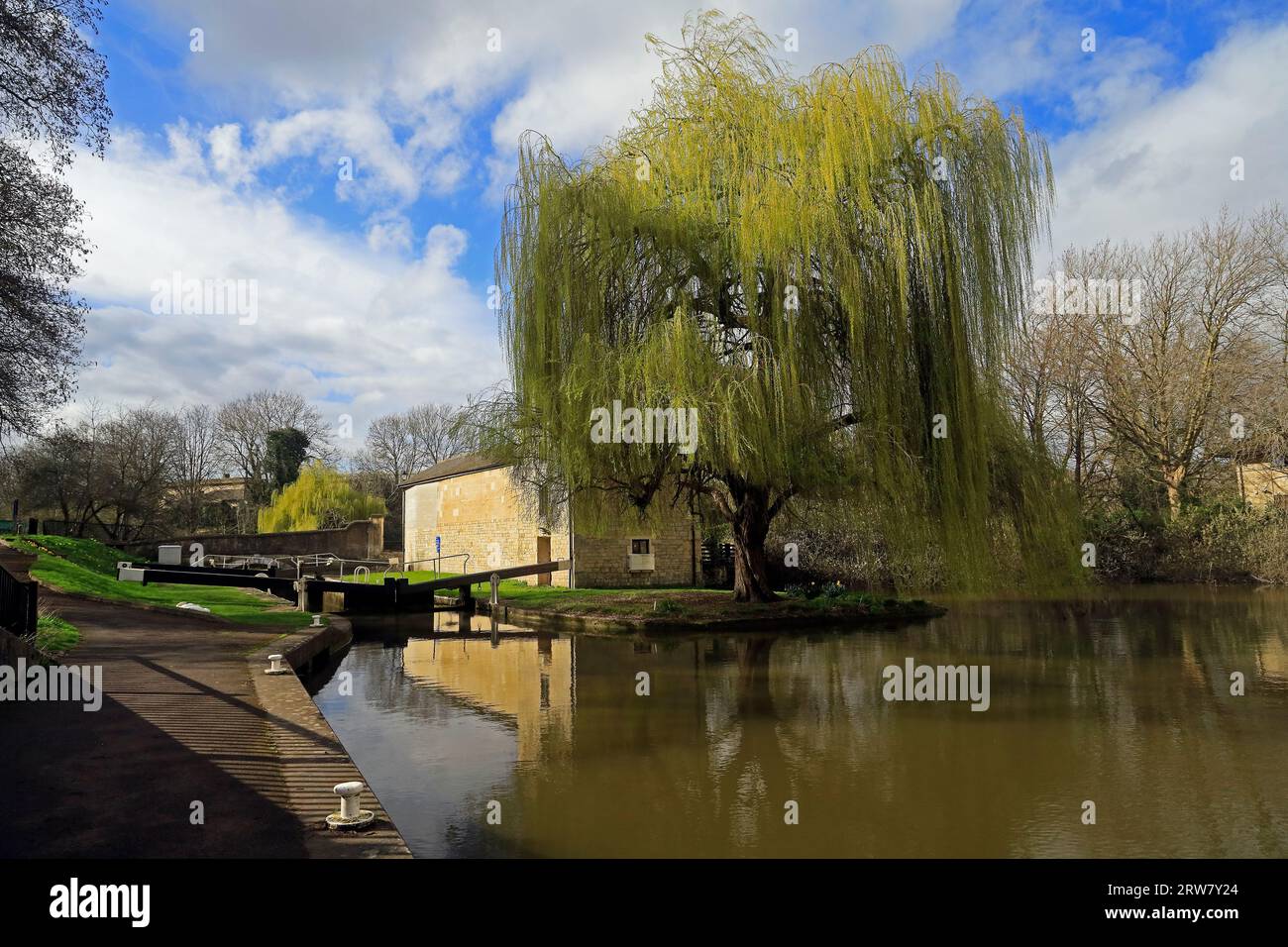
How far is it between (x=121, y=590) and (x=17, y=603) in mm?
8817

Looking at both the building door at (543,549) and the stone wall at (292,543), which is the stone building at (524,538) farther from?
the stone wall at (292,543)

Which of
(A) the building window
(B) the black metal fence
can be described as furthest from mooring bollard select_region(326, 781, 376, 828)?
(A) the building window

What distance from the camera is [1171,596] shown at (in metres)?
20.6

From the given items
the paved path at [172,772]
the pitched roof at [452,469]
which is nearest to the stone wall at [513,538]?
the pitched roof at [452,469]

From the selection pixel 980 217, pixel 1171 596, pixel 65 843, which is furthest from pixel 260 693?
pixel 1171 596

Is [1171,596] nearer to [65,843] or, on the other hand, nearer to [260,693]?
[260,693]

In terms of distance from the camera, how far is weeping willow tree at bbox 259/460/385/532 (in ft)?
123

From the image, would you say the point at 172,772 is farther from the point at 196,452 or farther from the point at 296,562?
the point at 196,452

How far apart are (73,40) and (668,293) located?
340 inches

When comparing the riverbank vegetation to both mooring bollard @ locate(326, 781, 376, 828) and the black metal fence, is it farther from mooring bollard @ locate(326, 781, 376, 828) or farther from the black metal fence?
mooring bollard @ locate(326, 781, 376, 828)

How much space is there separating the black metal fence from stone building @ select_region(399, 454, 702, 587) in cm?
798

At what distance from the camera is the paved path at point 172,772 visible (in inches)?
144

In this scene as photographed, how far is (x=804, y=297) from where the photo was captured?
1173cm

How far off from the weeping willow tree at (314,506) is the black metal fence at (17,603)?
30.5 metres
